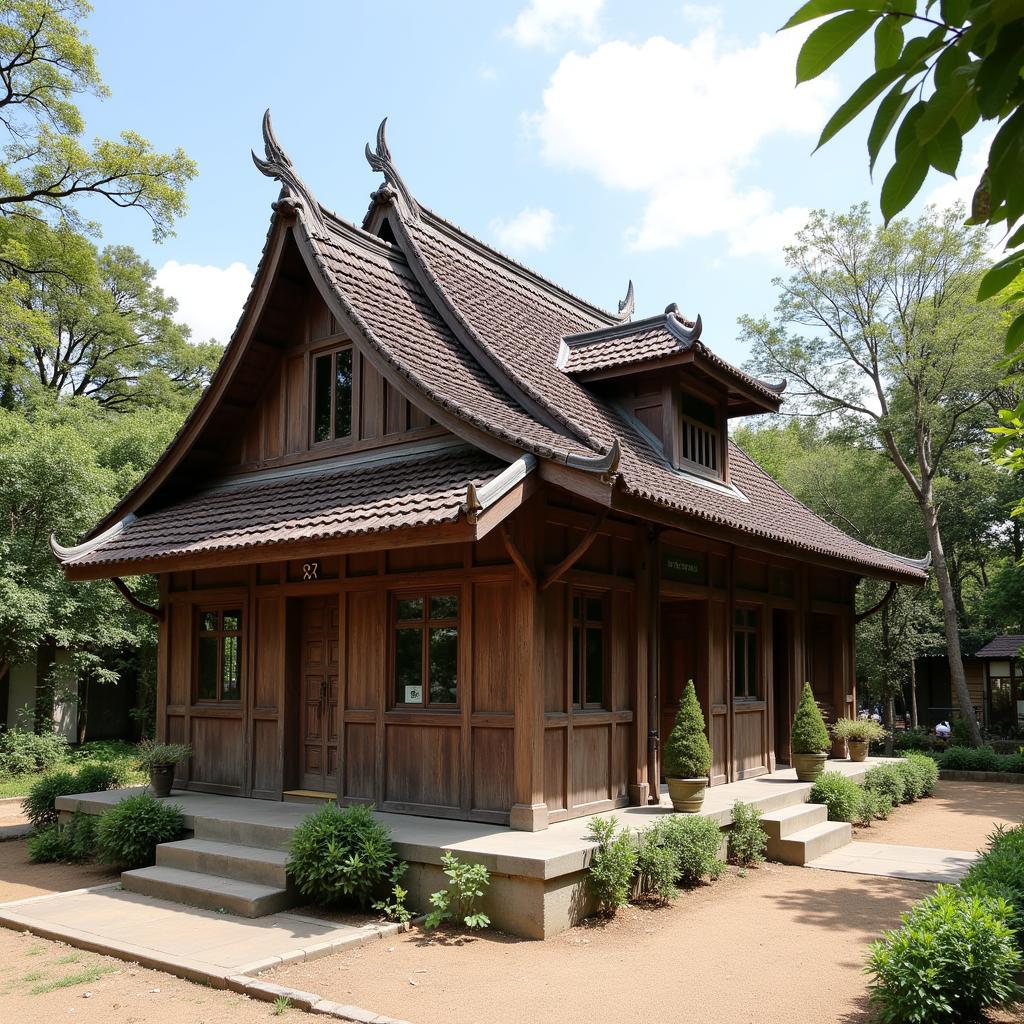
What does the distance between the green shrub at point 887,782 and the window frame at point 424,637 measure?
7245 millimetres

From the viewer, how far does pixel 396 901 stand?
327 inches

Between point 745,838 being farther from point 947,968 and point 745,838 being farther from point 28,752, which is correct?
point 28,752

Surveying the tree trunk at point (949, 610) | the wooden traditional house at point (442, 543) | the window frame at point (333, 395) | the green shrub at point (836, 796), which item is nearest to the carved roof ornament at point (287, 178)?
the wooden traditional house at point (442, 543)

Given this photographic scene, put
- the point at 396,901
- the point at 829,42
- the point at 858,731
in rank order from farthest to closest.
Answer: the point at 858,731
the point at 396,901
the point at 829,42

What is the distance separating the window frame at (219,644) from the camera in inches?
468

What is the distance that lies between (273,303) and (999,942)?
393 inches

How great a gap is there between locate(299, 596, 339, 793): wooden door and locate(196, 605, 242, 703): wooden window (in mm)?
1011

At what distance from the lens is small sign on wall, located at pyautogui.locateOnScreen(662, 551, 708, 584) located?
11547 millimetres

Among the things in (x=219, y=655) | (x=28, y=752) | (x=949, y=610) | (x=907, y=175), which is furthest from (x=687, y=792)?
(x=949, y=610)

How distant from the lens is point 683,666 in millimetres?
12828

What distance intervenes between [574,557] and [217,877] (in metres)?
4.57

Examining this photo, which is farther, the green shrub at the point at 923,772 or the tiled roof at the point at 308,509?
the green shrub at the point at 923,772

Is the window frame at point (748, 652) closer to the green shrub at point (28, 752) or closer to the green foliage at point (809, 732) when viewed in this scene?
the green foliage at point (809, 732)

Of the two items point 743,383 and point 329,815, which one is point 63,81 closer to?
point 743,383
